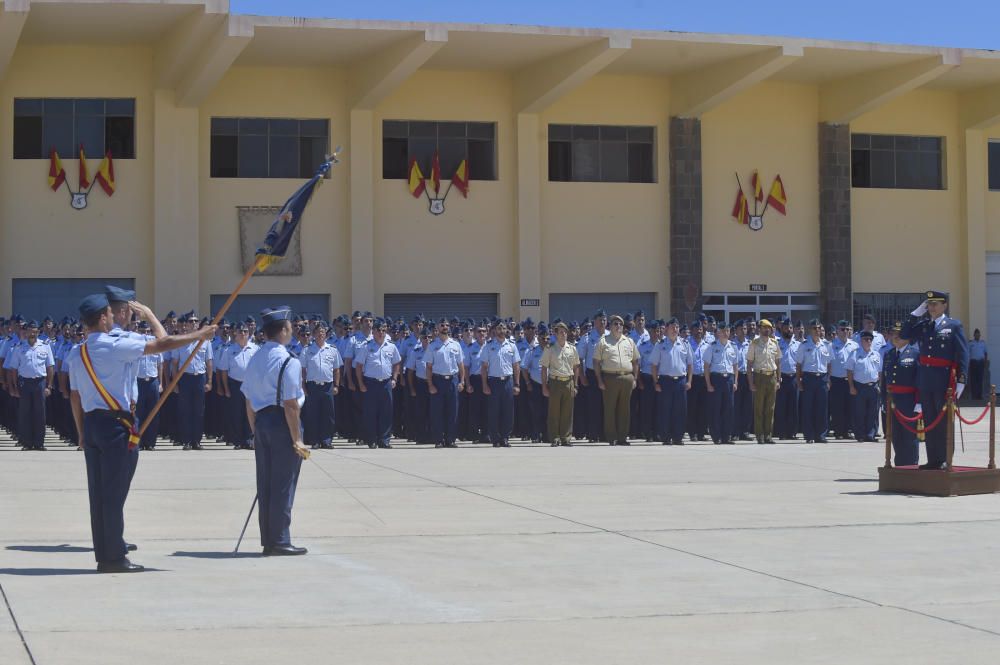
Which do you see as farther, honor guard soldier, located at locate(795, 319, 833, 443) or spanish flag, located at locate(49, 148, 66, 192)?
spanish flag, located at locate(49, 148, 66, 192)

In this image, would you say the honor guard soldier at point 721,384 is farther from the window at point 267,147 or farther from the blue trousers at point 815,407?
the window at point 267,147

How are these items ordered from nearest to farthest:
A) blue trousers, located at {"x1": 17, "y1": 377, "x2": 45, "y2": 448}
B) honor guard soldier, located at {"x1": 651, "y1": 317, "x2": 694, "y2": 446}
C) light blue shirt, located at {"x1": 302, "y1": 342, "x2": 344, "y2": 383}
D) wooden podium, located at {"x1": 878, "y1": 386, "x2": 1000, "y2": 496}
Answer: wooden podium, located at {"x1": 878, "y1": 386, "x2": 1000, "y2": 496}, blue trousers, located at {"x1": 17, "y1": 377, "x2": 45, "y2": 448}, light blue shirt, located at {"x1": 302, "y1": 342, "x2": 344, "y2": 383}, honor guard soldier, located at {"x1": 651, "y1": 317, "x2": 694, "y2": 446}

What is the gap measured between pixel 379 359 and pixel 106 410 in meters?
10.7

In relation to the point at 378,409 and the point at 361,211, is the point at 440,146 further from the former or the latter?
the point at 378,409

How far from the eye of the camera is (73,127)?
26.2 meters

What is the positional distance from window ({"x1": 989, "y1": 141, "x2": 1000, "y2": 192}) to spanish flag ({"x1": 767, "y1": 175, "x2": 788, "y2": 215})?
5570 millimetres

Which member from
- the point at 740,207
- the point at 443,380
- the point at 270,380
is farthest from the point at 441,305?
the point at 270,380

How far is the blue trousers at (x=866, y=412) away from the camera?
2138cm

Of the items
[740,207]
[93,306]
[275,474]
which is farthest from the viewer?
[740,207]

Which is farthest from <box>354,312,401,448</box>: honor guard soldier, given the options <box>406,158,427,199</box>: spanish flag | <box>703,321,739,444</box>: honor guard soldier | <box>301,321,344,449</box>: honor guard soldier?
<box>406,158,427,199</box>: spanish flag

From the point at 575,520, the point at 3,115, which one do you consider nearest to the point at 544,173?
the point at 3,115

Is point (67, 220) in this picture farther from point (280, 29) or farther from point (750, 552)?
point (750, 552)

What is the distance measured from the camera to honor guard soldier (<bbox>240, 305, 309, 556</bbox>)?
9.84m

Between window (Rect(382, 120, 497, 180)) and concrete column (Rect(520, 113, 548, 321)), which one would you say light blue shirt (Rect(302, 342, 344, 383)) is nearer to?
window (Rect(382, 120, 497, 180))
